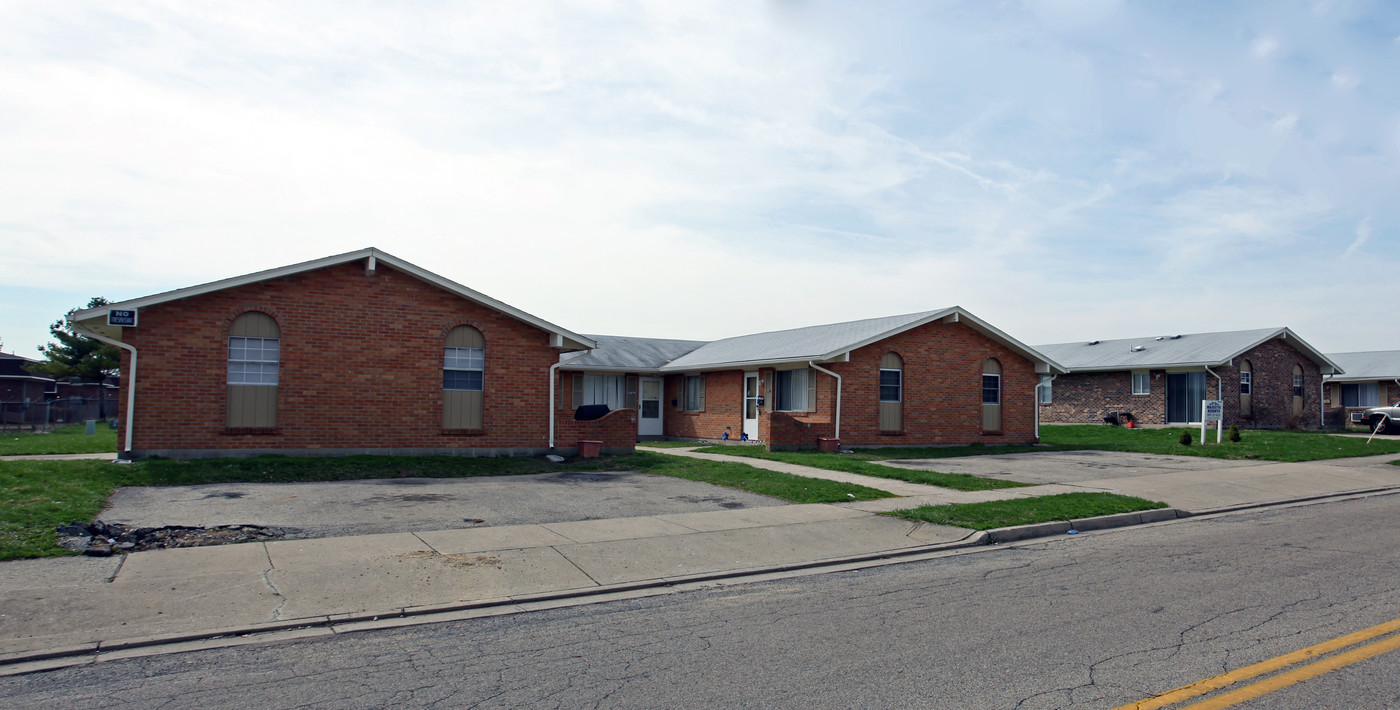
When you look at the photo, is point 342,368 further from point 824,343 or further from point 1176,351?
point 1176,351

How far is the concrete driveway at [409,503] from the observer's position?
10898mm

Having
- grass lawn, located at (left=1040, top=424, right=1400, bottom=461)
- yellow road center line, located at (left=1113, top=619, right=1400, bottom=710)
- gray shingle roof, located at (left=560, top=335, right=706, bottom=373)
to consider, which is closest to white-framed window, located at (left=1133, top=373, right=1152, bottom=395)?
grass lawn, located at (left=1040, top=424, right=1400, bottom=461)

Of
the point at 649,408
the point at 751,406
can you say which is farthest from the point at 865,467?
the point at 649,408

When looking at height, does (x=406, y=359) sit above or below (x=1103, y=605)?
above

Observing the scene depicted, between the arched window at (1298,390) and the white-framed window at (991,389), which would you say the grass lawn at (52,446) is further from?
the arched window at (1298,390)

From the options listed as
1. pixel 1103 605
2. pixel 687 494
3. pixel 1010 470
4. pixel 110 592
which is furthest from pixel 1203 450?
pixel 110 592

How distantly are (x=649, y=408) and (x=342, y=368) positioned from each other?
13.5m

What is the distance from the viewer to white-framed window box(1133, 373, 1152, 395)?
34.7 m

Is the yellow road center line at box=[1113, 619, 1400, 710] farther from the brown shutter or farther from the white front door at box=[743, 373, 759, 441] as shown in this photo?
the white front door at box=[743, 373, 759, 441]

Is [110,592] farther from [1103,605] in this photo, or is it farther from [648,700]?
[1103,605]

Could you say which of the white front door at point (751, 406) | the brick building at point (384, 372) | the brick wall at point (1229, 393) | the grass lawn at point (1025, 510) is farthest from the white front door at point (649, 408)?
the brick wall at point (1229, 393)

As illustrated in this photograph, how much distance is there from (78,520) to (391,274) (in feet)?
29.3

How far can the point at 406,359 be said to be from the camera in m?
18.2

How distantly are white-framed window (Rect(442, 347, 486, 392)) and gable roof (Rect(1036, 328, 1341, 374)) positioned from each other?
26291mm
